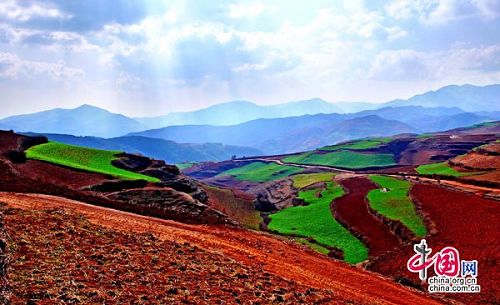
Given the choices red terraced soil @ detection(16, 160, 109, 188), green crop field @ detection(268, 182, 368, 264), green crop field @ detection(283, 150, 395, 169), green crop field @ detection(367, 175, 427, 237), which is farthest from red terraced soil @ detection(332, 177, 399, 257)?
green crop field @ detection(283, 150, 395, 169)

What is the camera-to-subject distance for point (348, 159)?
158 meters

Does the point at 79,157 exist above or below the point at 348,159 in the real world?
above

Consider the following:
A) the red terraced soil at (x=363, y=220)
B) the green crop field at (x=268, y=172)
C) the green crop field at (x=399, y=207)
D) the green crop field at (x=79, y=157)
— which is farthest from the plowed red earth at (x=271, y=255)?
the green crop field at (x=268, y=172)

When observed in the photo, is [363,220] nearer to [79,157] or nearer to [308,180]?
[79,157]

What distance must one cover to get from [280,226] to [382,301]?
35.9 metres

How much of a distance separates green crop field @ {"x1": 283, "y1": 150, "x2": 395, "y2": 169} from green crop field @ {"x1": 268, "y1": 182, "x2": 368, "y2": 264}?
83.5 meters

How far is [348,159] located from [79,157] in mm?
114686

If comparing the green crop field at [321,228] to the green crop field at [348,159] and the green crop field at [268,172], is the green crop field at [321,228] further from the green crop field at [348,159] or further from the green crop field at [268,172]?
the green crop field at [348,159]

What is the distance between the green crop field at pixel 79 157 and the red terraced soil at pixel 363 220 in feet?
88.0

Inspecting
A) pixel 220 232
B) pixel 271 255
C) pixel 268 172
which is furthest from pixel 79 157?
pixel 268 172

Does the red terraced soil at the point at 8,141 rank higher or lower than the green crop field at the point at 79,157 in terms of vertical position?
higher

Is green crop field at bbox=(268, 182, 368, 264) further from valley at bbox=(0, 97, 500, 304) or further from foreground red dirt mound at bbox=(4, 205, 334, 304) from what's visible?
foreground red dirt mound at bbox=(4, 205, 334, 304)

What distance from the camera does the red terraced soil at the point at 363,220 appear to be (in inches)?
1586

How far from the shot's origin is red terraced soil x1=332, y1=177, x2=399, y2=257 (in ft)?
132
